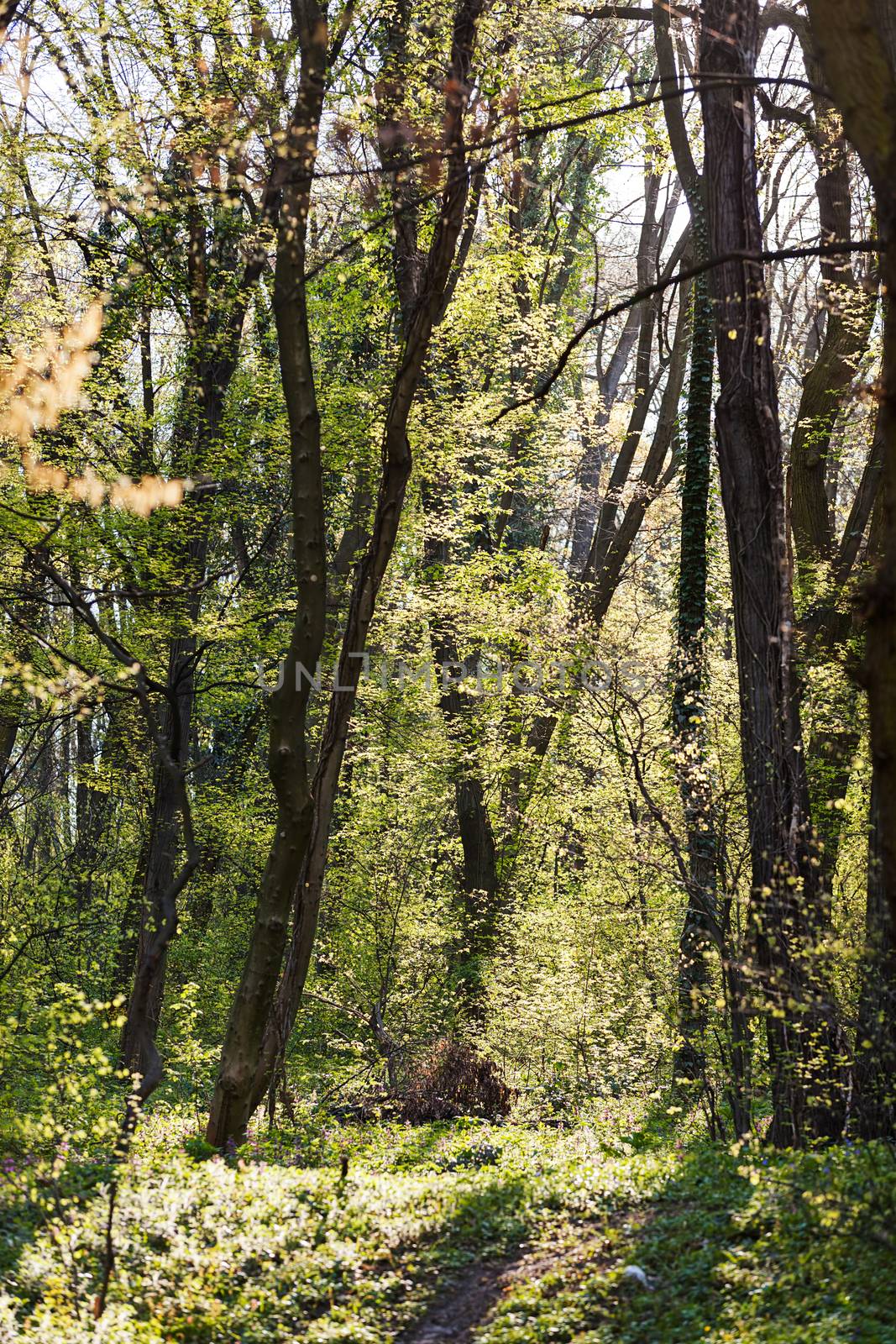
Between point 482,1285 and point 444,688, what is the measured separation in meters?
11.6

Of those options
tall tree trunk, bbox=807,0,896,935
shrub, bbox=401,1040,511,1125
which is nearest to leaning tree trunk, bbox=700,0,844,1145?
tall tree trunk, bbox=807,0,896,935

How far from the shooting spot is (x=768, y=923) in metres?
7.01

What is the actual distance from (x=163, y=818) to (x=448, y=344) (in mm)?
7242

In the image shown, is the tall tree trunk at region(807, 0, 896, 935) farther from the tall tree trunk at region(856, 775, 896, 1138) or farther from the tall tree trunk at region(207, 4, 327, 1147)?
the tall tree trunk at region(207, 4, 327, 1147)

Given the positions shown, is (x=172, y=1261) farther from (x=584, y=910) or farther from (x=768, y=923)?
(x=584, y=910)

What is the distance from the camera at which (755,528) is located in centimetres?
822

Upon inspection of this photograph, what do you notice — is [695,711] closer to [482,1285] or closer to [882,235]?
[482,1285]

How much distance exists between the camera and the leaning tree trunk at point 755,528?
725 centimetres

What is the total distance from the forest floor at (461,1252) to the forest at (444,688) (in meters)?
0.04

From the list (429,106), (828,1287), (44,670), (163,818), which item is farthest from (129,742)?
(828,1287)

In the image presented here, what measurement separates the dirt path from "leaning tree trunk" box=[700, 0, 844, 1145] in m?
1.98

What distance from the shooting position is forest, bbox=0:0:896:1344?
203 inches

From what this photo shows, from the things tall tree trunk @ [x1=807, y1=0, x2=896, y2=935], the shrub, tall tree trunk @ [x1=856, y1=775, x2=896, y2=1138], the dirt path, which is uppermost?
tall tree trunk @ [x1=807, y1=0, x2=896, y2=935]

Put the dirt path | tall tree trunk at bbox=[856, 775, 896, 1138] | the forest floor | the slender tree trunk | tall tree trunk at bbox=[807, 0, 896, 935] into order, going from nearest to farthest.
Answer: tall tree trunk at bbox=[807, 0, 896, 935]
the forest floor
the dirt path
tall tree trunk at bbox=[856, 775, 896, 1138]
the slender tree trunk
